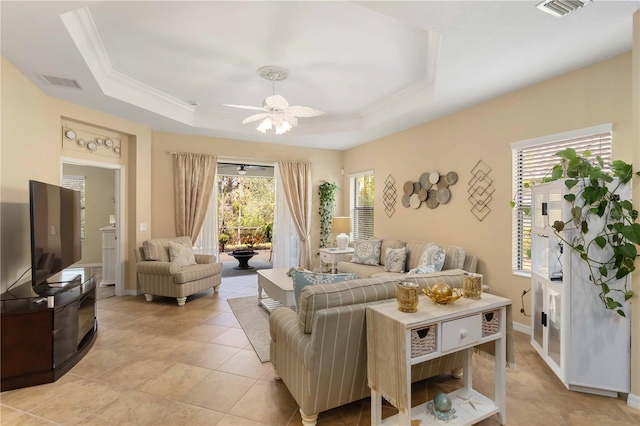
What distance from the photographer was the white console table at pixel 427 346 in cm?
169

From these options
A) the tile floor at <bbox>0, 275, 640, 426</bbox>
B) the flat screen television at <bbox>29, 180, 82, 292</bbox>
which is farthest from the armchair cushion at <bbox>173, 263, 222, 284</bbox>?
the flat screen television at <bbox>29, 180, 82, 292</bbox>

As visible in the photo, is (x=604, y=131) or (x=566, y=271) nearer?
(x=566, y=271)

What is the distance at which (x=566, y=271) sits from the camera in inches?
96.3

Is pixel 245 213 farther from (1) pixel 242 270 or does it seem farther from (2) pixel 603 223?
(2) pixel 603 223

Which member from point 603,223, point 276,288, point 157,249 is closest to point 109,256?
point 157,249

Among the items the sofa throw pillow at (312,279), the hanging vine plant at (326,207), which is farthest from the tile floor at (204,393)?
the hanging vine plant at (326,207)

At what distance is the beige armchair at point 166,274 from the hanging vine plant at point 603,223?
4.64m

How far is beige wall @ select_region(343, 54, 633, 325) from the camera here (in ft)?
9.56

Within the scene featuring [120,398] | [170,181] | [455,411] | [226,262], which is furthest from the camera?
[226,262]

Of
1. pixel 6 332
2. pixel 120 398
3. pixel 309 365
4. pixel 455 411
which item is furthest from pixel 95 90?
pixel 455 411

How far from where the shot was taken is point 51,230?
10.0ft

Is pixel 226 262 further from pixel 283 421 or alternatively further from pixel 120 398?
pixel 283 421

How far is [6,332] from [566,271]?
456cm

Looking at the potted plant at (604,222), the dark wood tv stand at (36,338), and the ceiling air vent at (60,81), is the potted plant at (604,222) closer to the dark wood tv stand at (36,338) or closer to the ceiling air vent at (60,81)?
the dark wood tv stand at (36,338)
